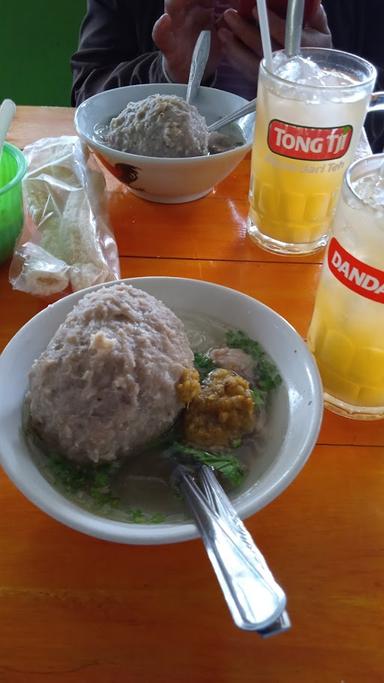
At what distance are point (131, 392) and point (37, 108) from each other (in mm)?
992

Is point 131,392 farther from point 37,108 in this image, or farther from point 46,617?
point 37,108

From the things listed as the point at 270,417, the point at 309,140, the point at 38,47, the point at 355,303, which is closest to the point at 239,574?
the point at 270,417

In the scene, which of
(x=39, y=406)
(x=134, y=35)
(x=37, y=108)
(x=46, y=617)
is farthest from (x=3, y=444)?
(x=134, y=35)

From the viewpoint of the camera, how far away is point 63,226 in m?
0.92

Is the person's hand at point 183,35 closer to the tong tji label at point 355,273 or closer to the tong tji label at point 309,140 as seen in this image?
the tong tji label at point 309,140

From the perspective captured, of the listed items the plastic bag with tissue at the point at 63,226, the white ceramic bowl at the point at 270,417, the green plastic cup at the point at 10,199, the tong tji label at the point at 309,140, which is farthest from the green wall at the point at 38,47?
the white ceramic bowl at the point at 270,417

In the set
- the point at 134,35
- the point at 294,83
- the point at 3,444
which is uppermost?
the point at 294,83

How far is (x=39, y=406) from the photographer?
581 mm

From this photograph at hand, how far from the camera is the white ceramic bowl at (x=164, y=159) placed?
3.11 ft

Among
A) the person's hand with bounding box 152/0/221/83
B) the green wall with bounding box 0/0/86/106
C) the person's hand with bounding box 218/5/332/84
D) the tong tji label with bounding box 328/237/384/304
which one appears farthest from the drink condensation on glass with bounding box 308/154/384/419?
the green wall with bounding box 0/0/86/106

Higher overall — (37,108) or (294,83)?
(294,83)

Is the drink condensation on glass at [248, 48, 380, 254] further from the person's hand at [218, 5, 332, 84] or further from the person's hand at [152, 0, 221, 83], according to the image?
the person's hand at [152, 0, 221, 83]

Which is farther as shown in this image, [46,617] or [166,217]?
[166,217]

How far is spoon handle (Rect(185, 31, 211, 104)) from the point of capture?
3.78 feet
